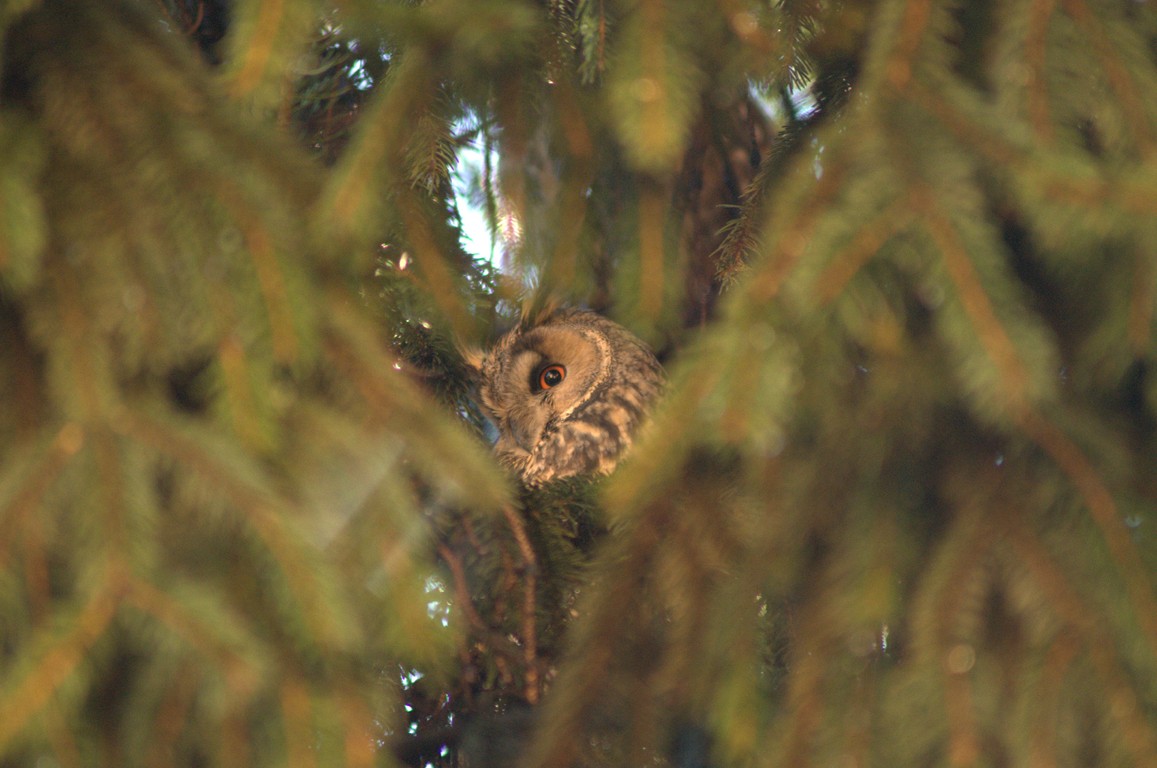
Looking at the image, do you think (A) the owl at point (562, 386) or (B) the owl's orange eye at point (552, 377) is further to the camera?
(B) the owl's orange eye at point (552, 377)

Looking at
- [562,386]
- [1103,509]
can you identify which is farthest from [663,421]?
[562,386]

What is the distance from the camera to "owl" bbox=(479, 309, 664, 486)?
2.33m

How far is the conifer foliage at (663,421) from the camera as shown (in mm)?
901

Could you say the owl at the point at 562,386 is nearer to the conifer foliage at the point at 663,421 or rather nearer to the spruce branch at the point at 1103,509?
the conifer foliage at the point at 663,421

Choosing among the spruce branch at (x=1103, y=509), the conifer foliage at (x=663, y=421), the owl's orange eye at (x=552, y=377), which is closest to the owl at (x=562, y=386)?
the owl's orange eye at (x=552, y=377)

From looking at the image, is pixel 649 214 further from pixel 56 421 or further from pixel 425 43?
pixel 56 421

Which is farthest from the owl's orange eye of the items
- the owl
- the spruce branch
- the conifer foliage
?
the spruce branch

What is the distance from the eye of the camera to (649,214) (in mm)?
1460

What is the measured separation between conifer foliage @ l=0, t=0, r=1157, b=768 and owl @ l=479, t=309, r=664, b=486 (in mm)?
1043

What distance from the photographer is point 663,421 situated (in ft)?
3.13

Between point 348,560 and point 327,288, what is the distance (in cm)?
28

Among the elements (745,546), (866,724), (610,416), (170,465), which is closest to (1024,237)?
(745,546)

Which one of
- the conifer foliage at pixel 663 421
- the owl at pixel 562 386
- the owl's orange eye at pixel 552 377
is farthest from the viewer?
the owl's orange eye at pixel 552 377

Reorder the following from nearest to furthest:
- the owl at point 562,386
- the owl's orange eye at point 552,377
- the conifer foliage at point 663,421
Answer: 1. the conifer foliage at point 663,421
2. the owl at point 562,386
3. the owl's orange eye at point 552,377
